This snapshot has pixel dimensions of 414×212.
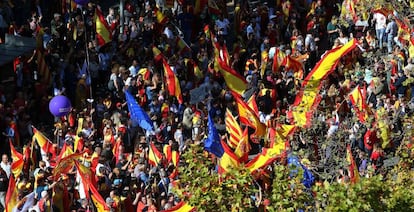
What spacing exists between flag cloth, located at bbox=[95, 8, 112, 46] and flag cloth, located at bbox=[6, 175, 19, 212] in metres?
7.48

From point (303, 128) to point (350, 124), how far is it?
11.5ft

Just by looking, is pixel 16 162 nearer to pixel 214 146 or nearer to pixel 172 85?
pixel 214 146

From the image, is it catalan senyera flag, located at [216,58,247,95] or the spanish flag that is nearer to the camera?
the spanish flag

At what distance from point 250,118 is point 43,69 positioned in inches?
255

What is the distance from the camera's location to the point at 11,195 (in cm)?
2570

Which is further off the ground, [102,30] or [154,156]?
[102,30]

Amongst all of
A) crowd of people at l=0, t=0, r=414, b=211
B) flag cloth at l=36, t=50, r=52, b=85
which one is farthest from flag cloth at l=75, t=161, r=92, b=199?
flag cloth at l=36, t=50, r=52, b=85

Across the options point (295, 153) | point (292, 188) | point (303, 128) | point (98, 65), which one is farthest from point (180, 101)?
point (292, 188)

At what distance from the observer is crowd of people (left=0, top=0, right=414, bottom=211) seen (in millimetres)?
26969

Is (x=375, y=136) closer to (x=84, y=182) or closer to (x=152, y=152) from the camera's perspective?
(x=152, y=152)

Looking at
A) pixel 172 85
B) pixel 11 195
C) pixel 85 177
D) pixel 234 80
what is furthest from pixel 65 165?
pixel 234 80

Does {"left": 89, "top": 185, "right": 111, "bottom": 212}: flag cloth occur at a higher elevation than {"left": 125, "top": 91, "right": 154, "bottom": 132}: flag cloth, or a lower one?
lower

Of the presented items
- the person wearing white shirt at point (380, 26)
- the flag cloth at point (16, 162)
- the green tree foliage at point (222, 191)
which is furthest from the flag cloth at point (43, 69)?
the green tree foliage at point (222, 191)

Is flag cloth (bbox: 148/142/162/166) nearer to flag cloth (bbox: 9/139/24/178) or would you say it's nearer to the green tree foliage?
flag cloth (bbox: 9/139/24/178)
